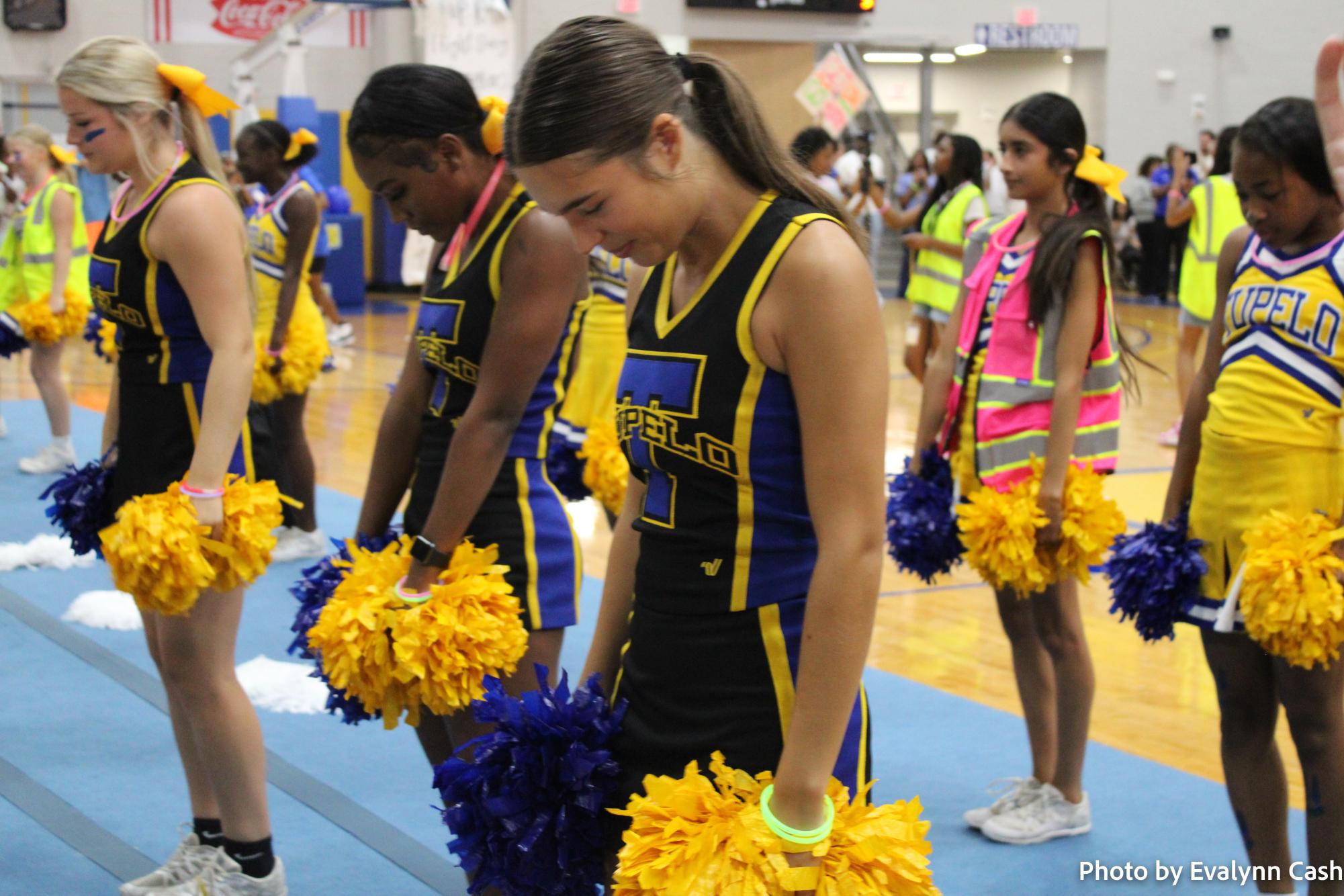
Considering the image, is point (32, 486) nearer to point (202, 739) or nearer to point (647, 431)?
point (202, 739)

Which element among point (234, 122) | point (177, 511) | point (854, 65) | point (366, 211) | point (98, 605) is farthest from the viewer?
point (854, 65)

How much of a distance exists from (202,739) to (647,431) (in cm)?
152

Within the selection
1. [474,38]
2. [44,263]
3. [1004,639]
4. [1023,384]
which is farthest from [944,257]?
[474,38]

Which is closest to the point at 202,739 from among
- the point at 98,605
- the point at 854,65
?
the point at 98,605

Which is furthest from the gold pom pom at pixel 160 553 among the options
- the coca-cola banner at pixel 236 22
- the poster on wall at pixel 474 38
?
the coca-cola banner at pixel 236 22

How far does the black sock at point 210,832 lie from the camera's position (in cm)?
284

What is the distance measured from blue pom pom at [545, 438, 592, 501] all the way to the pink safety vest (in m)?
1.60

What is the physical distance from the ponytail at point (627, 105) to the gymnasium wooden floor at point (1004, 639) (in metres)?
2.43

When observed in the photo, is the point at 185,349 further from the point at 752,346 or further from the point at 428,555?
the point at 752,346

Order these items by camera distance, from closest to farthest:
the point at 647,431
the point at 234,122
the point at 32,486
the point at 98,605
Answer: the point at 647,431
the point at 98,605
the point at 32,486
the point at 234,122

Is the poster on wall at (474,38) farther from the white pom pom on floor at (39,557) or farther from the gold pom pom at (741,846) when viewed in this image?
the gold pom pom at (741,846)

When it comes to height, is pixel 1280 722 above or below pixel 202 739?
below

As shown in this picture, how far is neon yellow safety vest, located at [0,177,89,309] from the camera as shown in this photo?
712cm

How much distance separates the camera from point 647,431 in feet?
5.15
